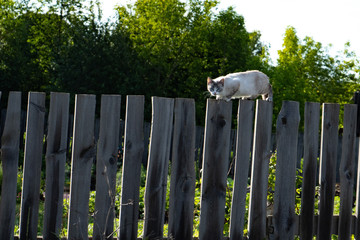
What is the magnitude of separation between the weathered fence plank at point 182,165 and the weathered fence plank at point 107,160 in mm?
407

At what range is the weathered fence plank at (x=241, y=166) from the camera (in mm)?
3635

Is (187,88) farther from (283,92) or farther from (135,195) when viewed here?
(135,195)

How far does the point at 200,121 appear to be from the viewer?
23.4 metres

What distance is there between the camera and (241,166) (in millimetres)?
3662

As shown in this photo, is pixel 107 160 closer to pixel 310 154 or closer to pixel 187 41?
pixel 310 154

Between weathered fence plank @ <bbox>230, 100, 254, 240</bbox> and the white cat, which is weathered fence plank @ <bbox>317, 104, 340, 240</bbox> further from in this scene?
the white cat

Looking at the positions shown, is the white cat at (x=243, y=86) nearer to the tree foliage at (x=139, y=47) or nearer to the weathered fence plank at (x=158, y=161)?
the weathered fence plank at (x=158, y=161)

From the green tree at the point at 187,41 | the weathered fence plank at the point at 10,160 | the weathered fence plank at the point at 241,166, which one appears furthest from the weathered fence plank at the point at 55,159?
the green tree at the point at 187,41

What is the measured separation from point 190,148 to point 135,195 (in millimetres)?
499

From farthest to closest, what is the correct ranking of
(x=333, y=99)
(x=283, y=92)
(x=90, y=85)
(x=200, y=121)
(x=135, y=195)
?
1. (x=333, y=99)
2. (x=283, y=92)
3. (x=200, y=121)
4. (x=90, y=85)
5. (x=135, y=195)

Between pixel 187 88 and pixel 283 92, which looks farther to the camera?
pixel 283 92

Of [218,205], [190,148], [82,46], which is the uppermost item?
[82,46]

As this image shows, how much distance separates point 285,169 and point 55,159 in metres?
1.68

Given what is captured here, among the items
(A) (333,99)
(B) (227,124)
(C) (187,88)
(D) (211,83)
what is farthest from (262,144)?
(A) (333,99)
